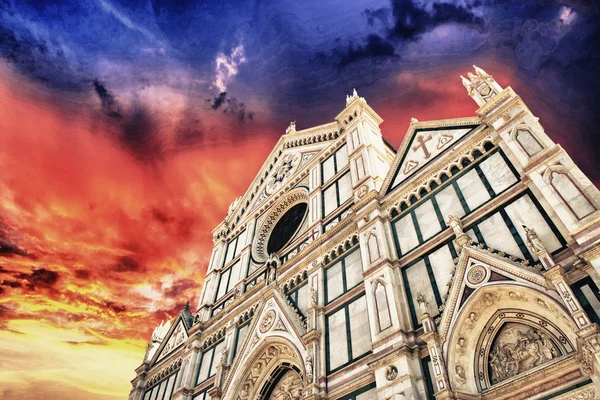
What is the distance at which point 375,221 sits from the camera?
1490 cm

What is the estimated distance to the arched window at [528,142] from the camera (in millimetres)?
11055

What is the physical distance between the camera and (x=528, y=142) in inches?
448

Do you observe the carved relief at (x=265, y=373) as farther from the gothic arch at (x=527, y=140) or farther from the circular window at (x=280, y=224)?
the gothic arch at (x=527, y=140)

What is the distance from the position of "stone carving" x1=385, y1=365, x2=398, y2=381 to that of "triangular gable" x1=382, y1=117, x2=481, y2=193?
7.02 m

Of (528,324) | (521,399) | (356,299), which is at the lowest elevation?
(521,399)

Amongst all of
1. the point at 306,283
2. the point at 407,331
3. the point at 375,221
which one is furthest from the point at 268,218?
the point at 407,331

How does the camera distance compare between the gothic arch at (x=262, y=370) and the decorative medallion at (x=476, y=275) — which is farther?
the gothic arch at (x=262, y=370)

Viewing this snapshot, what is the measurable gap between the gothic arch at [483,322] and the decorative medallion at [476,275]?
0.96 feet

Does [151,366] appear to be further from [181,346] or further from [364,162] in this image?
[364,162]

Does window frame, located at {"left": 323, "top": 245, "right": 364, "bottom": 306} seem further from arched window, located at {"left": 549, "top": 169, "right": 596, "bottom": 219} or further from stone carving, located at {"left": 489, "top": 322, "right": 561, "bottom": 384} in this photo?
arched window, located at {"left": 549, "top": 169, "right": 596, "bottom": 219}

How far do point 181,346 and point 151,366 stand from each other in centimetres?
342

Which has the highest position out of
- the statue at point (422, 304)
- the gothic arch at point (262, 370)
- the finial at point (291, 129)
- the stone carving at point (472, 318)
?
the finial at point (291, 129)

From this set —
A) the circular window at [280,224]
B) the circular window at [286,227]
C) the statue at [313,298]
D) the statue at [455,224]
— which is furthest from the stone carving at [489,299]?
the circular window at [280,224]

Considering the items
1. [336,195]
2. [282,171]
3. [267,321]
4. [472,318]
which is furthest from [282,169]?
[472,318]
